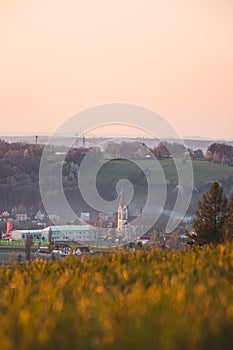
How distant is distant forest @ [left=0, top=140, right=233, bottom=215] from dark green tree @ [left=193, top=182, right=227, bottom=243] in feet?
297

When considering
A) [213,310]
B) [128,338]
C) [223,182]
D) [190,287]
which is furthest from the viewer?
[223,182]

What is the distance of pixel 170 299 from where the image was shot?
7.05 m

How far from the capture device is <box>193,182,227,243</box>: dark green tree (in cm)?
2898

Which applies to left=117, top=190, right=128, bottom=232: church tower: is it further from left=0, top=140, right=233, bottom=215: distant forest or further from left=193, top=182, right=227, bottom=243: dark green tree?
left=193, top=182, right=227, bottom=243: dark green tree

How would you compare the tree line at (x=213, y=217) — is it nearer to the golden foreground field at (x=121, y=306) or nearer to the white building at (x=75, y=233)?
the golden foreground field at (x=121, y=306)

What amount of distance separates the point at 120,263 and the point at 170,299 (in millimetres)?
3424

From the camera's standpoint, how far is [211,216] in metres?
31.3

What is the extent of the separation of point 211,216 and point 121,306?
24537mm

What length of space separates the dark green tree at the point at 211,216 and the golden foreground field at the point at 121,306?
18662mm

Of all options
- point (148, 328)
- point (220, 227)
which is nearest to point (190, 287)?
point (148, 328)

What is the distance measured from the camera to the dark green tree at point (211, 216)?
95.1 feet

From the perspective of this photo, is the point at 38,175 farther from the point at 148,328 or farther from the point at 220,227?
the point at 148,328

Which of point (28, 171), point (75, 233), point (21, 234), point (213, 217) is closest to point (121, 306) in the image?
point (213, 217)

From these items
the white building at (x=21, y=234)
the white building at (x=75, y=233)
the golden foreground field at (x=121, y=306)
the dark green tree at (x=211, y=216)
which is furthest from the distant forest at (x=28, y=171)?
the golden foreground field at (x=121, y=306)
